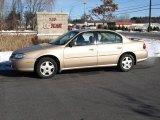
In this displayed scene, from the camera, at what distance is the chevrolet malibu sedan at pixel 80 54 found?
9.95 metres

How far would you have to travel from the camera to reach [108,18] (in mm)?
48281

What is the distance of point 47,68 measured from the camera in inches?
394

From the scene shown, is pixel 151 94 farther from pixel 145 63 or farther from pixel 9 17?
pixel 9 17

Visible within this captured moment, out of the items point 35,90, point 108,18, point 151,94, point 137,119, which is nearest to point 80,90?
point 35,90

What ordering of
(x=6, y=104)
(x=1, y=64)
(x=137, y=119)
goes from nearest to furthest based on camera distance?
(x=137, y=119) → (x=6, y=104) → (x=1, y=64)

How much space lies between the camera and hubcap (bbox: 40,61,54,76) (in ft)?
32.7

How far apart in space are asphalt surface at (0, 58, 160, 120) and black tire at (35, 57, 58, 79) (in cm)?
28

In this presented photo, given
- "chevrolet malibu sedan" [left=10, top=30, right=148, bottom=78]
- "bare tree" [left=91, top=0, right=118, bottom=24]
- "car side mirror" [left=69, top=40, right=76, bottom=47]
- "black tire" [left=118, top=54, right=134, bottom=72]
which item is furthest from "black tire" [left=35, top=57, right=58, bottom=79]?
"bare tree" [left=91, top=0, right=118, bottom=24]

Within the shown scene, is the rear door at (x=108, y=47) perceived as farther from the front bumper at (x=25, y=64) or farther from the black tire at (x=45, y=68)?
the front bumper at (x=25, y=64)

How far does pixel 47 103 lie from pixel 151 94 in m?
2.45

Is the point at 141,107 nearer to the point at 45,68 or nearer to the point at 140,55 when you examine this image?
the point at 45,68

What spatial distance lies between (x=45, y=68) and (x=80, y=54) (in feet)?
3.89

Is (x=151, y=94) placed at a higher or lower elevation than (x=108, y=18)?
lower

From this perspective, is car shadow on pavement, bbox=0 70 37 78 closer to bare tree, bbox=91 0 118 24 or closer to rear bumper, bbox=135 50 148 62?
rear bumper, bbox=135 50 148 62
